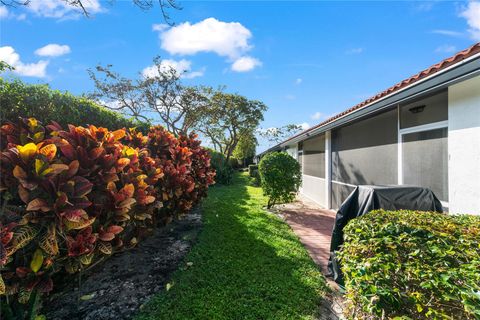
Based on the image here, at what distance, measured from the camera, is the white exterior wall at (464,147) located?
306 cm

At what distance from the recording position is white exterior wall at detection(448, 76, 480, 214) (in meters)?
3.06

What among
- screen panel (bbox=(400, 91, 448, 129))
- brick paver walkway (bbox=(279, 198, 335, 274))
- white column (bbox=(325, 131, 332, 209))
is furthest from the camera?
white column (bbox=(325, 131, 332, 209))

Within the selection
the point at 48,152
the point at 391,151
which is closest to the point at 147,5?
the point at 48,152

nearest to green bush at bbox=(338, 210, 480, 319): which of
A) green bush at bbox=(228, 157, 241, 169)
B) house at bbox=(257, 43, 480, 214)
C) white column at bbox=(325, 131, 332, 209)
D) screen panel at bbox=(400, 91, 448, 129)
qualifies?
house at bbox=(257, 43, 480, 214)

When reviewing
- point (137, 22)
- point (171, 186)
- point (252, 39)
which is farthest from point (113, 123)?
point (252, 39)

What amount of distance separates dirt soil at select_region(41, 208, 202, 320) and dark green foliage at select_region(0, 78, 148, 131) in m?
2.42

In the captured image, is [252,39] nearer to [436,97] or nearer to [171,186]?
[436,97]

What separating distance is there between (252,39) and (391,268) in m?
7.11

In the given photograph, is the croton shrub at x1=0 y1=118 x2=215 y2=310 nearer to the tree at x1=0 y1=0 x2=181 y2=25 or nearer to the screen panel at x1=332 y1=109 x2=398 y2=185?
the tree at x1=0 y1=0 x2=181 y2=25

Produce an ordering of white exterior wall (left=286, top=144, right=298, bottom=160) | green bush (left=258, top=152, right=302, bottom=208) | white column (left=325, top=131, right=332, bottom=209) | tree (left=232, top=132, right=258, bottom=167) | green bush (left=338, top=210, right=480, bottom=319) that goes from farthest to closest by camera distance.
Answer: tree (left=232, top=132, right=258, bottom=167)
white exterior wall (left=286, top=144, right=298, bottom=160)
green bush (left=258, top=152, right=302, bottom=208)
white column (left=325, top=131, right=332, bottom=209)
green bush (left=338, top=210, right=480, bottom=319)

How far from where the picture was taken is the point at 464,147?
10.5 feet

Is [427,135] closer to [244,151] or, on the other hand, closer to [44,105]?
[44,105]

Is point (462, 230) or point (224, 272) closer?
point (462, 230)

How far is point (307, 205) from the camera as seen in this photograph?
947cm
